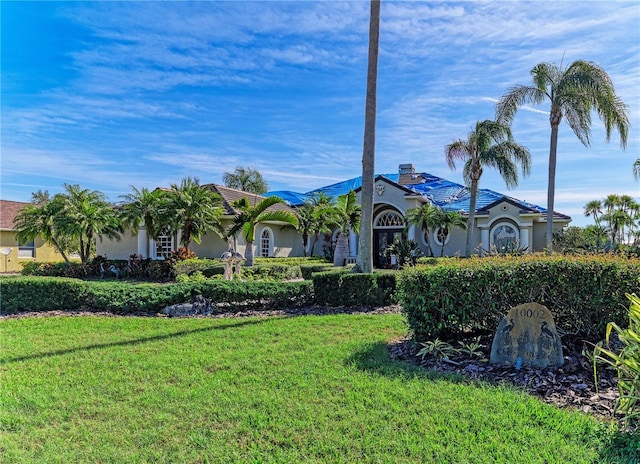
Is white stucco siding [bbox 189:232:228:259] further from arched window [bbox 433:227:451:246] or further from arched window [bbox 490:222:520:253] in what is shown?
arched window [bbox 490:222:520:253]

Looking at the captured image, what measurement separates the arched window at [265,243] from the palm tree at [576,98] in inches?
574

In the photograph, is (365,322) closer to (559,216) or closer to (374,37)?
(374,37)

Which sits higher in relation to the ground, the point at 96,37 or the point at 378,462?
the point at 96,37

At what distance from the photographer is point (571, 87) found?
1670 centimetres

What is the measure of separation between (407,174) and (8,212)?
2882cm

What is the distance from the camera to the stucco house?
23359 millimetres

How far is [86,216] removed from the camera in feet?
65.8

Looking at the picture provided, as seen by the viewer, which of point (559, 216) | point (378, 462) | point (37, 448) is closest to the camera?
point (378, 462)

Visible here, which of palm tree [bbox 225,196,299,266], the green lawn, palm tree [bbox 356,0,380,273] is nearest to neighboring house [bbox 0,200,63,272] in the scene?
palm tree [bbox 225,196,299,266]

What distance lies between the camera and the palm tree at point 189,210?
19000 millimetres

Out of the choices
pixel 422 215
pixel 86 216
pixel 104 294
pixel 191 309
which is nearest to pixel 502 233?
pixel 422 215

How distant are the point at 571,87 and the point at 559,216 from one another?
32.7 feet

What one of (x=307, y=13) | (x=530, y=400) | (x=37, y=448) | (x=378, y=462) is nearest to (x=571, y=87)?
(x=307, y=13)

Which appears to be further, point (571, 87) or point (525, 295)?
point (571, 87)
